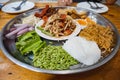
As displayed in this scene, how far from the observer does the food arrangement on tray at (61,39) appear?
745mm

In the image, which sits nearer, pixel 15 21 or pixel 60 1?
pixel 15 21

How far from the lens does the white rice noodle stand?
0.74 meters

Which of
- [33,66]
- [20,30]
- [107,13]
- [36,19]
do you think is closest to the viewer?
→ [33,66]

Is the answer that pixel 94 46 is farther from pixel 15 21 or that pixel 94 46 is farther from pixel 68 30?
pixel 15 21

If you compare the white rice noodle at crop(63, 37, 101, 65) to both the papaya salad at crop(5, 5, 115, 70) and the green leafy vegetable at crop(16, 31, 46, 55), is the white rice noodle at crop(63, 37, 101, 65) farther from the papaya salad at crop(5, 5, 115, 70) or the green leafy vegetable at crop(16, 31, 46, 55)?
the green leafy vegetable at crop(16, 31, 46, 55)

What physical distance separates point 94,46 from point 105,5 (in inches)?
25.4

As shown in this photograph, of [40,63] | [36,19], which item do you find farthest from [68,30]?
[40,63]

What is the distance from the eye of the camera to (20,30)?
0.96 meters

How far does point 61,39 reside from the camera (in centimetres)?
92

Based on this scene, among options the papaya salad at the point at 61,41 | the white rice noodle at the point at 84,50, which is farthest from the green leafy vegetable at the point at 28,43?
the white rice noodle at the point at 84,50

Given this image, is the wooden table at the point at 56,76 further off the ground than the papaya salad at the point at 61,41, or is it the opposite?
the papaya salad at the point at 61,41

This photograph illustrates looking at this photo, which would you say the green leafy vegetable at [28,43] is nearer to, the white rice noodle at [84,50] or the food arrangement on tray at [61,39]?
the food arrangement on tray at [61,39]

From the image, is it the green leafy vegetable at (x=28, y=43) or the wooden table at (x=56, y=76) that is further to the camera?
the green leafy vegetable at (x=28, y=43)

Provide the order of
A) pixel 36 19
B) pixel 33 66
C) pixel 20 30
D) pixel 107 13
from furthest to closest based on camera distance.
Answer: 1. pixel 107 13
2. pixel 36 19
3. pixel 20 30
4. pixel 33 66
